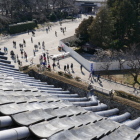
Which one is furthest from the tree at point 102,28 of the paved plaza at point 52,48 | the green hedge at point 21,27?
the green hedge at point 21,27

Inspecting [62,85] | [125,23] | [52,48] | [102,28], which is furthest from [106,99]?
[52,48]

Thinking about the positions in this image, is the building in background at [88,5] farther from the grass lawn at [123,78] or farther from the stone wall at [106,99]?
the stone wall at [106,99]

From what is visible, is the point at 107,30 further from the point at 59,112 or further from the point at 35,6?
the point at 35,6

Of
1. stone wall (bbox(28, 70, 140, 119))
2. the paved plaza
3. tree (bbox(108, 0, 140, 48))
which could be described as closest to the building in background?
the paved plaza

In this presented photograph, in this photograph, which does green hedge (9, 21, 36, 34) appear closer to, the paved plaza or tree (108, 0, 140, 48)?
the paved plaza

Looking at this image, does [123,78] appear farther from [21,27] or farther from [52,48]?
[21,27]

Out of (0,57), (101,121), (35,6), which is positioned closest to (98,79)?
(0,57)
